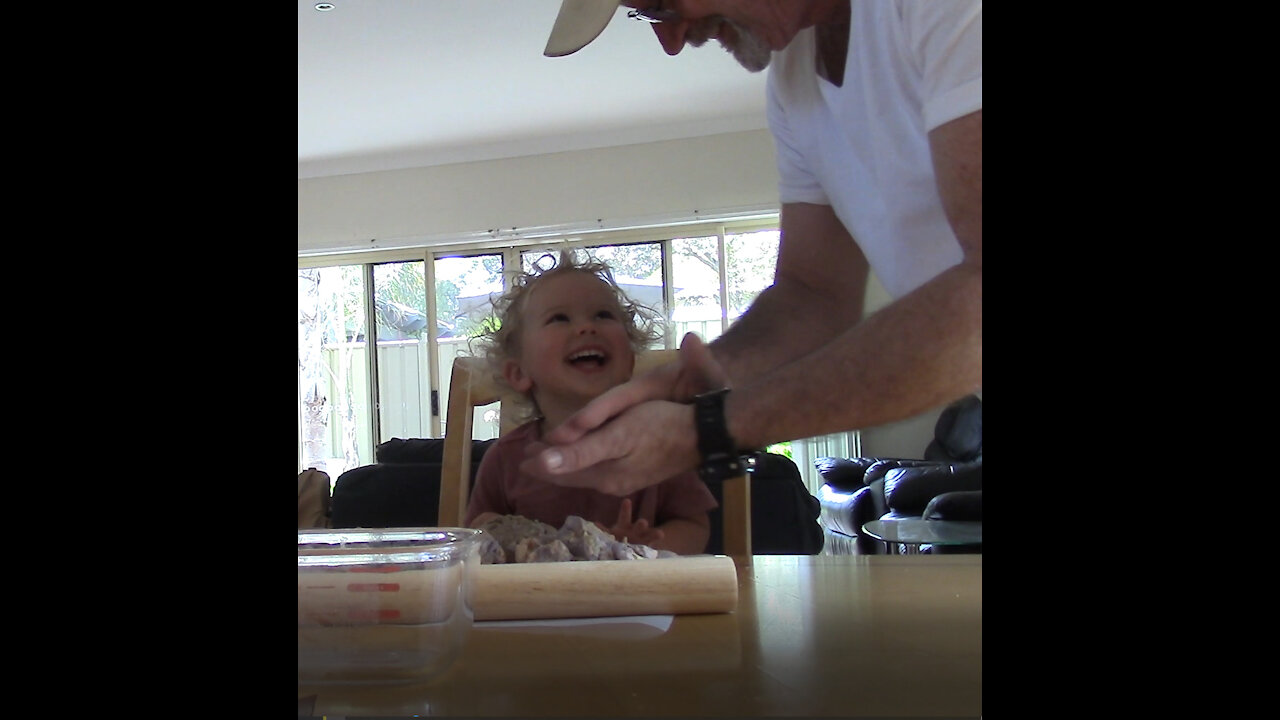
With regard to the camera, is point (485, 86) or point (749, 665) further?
point (485, 86)

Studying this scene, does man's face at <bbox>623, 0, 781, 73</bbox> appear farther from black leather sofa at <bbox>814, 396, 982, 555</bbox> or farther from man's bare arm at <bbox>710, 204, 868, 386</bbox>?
black leather sofa at <bbox>814, 396, 982, 555</bbox>

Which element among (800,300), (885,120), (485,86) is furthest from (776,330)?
(485,86)

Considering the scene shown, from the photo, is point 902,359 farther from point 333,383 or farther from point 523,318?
point 333,383

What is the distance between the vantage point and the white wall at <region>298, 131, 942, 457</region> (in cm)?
54

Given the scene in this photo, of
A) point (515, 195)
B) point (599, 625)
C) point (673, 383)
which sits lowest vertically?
point (599, 625)

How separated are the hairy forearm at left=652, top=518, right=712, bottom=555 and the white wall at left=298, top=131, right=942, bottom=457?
7.4 inches

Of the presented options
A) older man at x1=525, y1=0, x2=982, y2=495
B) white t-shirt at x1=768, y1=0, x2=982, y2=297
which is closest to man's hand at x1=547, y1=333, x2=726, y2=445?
older man at x1=525, y1=0, x2=982, y2=495

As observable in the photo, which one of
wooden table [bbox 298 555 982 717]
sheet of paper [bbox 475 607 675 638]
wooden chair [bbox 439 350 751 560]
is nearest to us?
wooden table [bbox 298 555 982 717]

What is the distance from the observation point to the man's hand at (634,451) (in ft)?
1.68

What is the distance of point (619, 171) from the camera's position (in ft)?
1.86

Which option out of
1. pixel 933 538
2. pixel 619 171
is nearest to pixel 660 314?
pixel 619 171

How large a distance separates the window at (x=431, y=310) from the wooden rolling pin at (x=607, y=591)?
85 millimetres

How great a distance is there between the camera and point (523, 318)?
55 cm

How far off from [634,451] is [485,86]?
0.23 metres
